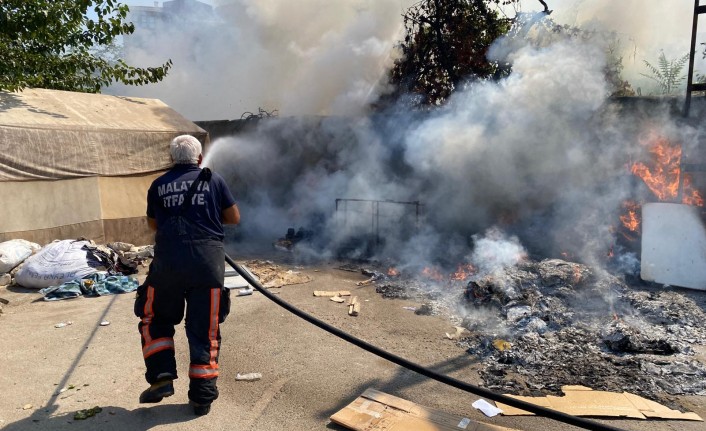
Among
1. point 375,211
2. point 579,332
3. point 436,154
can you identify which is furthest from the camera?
point 375,211

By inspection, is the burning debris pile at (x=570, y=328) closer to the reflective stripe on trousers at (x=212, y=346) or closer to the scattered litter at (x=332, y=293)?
the scattered litter at (x=332, y=293)

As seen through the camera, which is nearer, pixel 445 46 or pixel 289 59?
pixel 445 46

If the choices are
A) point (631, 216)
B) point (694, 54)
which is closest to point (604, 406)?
point (631, 216)

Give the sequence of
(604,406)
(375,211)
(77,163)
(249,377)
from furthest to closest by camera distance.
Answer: (375,211) → (77,163) → (249,377) → (604,406)

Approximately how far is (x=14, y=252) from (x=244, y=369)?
5292 millimetres

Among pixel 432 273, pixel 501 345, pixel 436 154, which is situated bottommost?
pixel 501 345

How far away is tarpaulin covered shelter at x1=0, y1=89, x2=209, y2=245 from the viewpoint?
8.02 meters

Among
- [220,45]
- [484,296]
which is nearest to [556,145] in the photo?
[484,296]

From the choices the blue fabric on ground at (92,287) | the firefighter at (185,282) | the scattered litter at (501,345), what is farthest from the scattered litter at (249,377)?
the blue fabric on ground at (92,287)

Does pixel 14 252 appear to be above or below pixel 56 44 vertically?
below

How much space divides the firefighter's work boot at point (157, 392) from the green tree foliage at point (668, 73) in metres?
11.8

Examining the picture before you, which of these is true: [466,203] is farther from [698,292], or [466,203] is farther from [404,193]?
[698,292]

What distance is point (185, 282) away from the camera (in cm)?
331

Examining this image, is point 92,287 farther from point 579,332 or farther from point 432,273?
point 579,332
